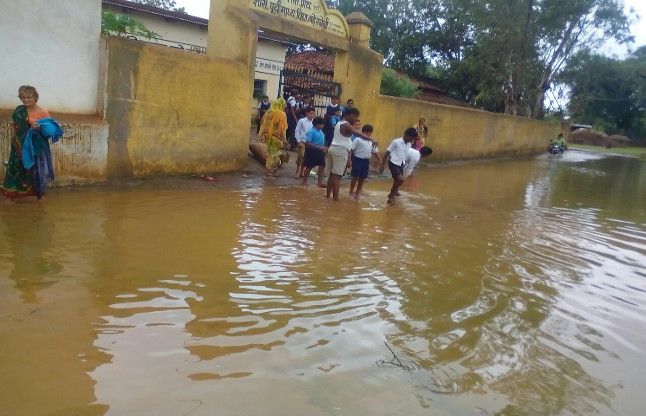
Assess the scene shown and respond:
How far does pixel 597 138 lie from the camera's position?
148ft

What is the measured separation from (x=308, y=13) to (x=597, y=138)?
41117 millimetres

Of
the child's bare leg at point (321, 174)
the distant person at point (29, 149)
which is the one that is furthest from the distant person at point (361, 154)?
the distant person at point (29, 149)

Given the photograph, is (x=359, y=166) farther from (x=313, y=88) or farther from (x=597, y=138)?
(x=597, y=138)

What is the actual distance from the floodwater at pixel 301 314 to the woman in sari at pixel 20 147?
0.99ft

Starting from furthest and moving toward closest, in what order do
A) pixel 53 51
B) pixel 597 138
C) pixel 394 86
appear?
pixel 597 138, pixel 394 86, pixel 53 51

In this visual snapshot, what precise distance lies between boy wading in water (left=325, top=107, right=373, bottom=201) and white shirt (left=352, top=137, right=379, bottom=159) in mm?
72

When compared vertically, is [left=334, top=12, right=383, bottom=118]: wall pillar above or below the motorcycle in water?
above

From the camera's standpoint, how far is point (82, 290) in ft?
12.8

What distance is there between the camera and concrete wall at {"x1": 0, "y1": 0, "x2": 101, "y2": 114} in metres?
7.18

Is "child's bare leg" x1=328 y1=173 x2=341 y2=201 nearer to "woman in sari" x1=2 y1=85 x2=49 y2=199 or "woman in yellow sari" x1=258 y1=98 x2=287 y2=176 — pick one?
"woman in yellow sari" x1=258 y1=98 x2=287 y2=176

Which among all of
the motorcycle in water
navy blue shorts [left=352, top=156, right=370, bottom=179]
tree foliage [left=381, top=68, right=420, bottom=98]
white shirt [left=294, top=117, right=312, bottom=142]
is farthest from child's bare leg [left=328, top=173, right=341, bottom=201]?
the motorcycle in water

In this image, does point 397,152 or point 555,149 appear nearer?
point 397,152

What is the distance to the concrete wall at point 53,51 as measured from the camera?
23.6 feet

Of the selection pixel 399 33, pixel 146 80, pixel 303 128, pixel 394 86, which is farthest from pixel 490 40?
pixel 146 80
